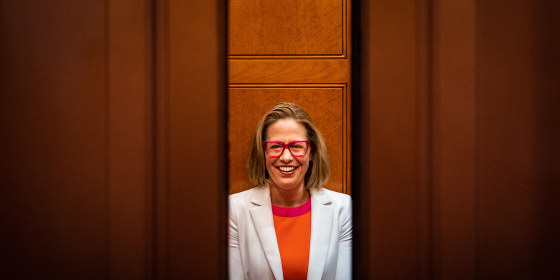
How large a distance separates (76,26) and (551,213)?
115cm

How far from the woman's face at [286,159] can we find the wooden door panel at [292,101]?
120mm

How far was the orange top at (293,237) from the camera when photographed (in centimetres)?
124

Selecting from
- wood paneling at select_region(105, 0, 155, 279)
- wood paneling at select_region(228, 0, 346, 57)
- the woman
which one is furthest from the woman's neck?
wood paneling at select_region(105, 0, 155, 279)

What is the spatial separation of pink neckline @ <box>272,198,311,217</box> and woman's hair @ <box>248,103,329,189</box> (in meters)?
0.12

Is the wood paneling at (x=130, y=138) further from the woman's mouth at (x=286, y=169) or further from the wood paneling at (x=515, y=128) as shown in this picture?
the wood paneling at (x=515, y=128)

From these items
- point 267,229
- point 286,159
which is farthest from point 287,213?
point 286,159

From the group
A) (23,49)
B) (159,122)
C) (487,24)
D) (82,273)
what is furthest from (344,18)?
(82,273)

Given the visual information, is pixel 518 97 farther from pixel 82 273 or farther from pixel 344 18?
pixel 82 273

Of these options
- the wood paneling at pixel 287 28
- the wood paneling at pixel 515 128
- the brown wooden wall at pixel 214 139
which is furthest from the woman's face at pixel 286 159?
the wood paneling at pixel 515 128

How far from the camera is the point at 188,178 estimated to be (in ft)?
2.38

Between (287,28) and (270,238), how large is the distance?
0.79 metres

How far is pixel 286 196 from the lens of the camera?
135 cm

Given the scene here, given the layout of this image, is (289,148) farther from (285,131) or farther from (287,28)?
(287,28)

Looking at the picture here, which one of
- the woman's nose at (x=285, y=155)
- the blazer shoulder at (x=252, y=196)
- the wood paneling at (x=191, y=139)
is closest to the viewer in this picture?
the wood paneling at (x=191, y=139)
